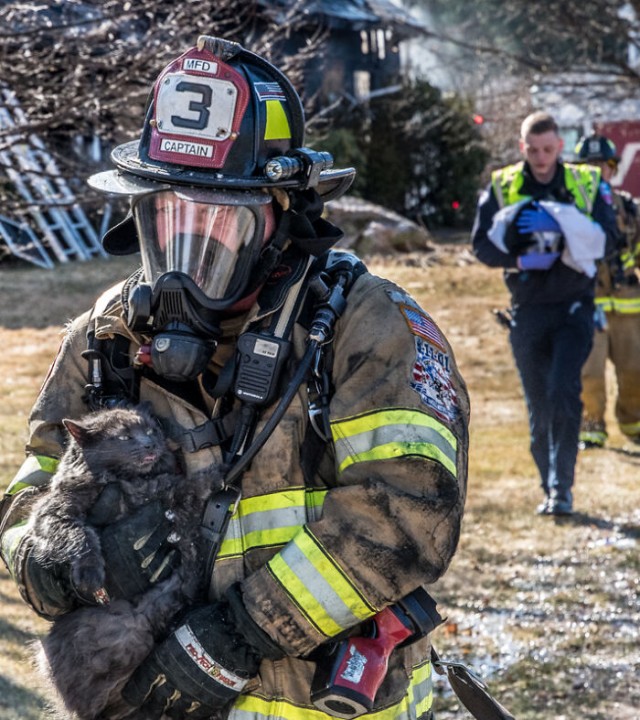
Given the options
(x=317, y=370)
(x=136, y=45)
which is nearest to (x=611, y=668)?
(x=317, y=370)

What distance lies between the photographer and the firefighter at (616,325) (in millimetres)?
8516

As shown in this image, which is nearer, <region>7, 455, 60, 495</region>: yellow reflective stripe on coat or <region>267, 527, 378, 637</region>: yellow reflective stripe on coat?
<region>267, 527, 378, 637</region>: yellow reflective stripe on coat

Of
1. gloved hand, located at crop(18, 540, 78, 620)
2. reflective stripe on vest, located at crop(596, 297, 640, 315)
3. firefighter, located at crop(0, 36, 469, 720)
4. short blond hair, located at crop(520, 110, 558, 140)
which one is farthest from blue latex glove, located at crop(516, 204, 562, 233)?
gloved hand, located at crop(18, 540, 78, 620)

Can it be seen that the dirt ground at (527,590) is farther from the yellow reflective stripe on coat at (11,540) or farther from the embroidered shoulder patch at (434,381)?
the embroidered shoulder patch at (434,381)

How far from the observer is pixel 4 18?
20.3ft

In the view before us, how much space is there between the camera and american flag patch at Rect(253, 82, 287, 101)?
2.63 m

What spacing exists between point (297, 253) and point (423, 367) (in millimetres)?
417

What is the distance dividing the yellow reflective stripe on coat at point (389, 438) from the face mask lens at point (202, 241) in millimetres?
414

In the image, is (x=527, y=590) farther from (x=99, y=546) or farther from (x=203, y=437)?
(x=99, y=546)

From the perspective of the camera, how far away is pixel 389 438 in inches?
93.2

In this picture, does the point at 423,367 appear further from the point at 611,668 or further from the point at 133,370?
the point at 611,668

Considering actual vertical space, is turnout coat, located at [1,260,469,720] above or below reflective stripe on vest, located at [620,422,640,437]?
above

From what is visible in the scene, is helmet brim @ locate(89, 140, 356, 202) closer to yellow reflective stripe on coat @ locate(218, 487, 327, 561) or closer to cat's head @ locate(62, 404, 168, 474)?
cat's head @ locate(62, 404, 168, 474)

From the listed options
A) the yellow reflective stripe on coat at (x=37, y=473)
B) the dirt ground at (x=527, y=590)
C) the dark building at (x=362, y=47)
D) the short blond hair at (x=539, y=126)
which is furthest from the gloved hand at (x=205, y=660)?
the dark building at (x=362, y=47)
